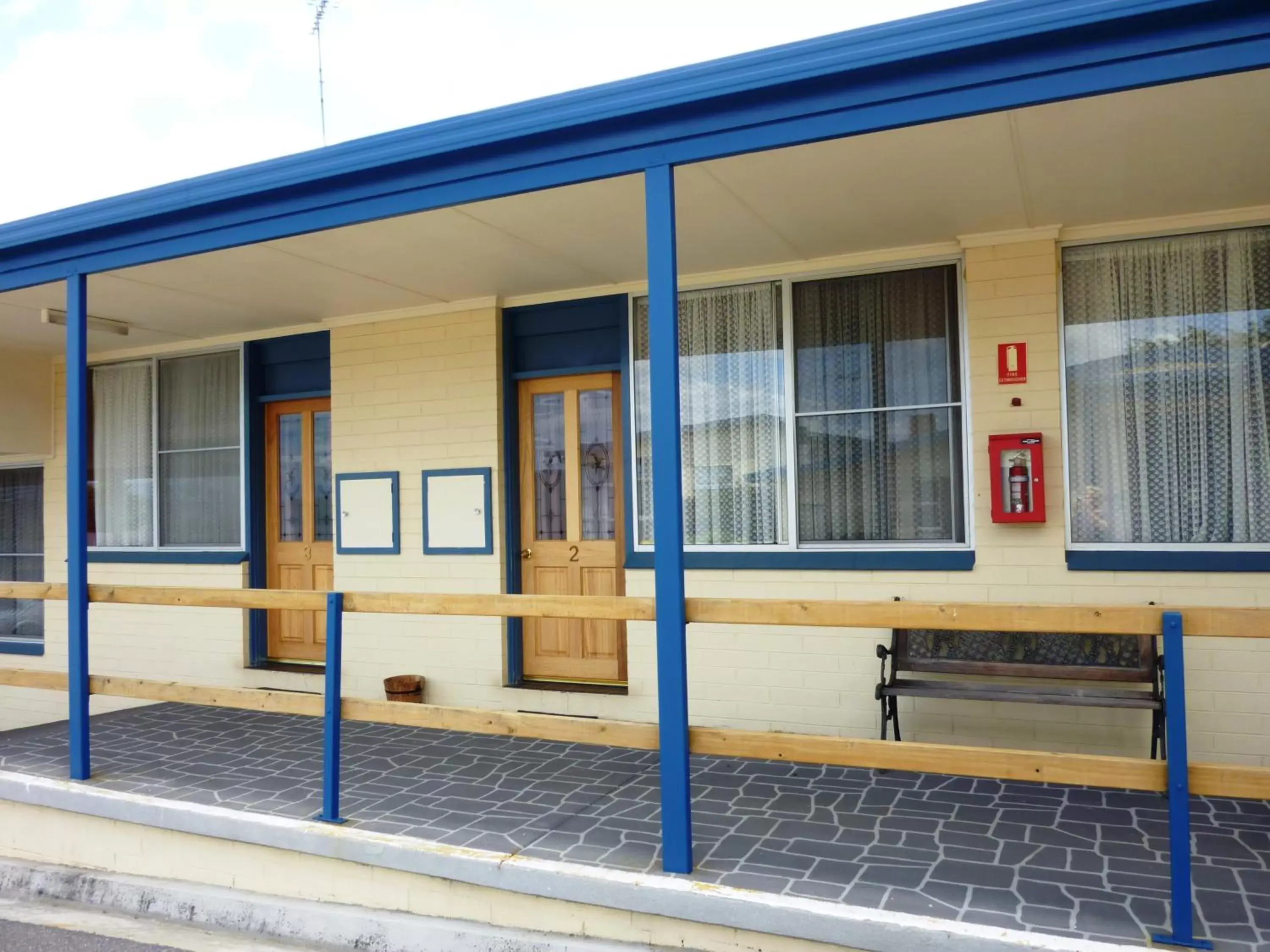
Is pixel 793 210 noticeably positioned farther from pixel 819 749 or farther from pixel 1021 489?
pixel 819 749

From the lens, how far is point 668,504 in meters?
3.70

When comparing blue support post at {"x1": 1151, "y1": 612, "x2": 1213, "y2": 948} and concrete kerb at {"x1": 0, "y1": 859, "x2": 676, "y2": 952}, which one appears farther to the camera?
concrete kerb at {"x1": 0, "y1": 859, "x2": 676, "y2": 952}

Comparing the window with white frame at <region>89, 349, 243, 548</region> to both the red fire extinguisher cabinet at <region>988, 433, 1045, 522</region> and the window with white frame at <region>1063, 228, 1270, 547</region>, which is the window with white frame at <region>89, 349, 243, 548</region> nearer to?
the red fire extinguisher cabinet at <region>988, 433, 1045, 522</region>

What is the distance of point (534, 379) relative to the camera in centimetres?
686

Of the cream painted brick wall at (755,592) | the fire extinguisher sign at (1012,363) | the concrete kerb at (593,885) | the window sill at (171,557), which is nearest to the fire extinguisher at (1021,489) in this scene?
the cream painted brick wall at (755,592)

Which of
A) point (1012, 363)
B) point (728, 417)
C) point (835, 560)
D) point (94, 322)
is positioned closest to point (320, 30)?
point (94, 322)

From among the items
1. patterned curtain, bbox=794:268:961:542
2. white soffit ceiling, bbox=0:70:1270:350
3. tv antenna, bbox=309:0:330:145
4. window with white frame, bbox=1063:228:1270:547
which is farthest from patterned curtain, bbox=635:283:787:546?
tv antenna, bbox=309:0:330:145

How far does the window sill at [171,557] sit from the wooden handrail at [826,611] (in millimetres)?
3081

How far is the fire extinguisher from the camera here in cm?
525

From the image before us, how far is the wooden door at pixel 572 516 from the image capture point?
21.6ft

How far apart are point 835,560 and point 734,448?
36.7 inches

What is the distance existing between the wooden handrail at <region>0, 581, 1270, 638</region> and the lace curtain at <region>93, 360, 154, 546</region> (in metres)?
4.00

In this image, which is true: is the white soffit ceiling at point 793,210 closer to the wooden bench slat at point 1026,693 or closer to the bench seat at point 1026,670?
the bench seat at point 1026,670

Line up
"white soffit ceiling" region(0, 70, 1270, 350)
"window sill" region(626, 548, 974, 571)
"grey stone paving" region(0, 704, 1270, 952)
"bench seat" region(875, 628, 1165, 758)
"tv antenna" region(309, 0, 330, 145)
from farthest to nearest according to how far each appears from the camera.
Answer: "tv antenna" region(309, 0, 330, 145) < "window sill" region(626, 548, 974, 571) < "bench seat" region(875, 628, 1165, 758) < "white soffit ceiling" region(0, 70, 1270, 350) < "grey stone paving" region(0, 704, 1270, 952)
